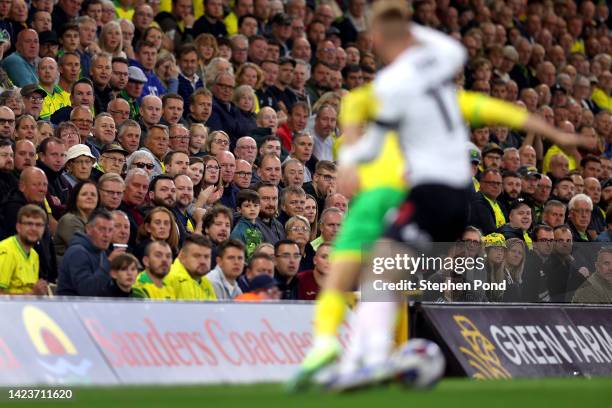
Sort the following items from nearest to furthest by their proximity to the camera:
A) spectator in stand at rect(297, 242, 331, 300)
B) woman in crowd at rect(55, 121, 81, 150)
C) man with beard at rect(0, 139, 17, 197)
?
man with beard at rect(0, 139, 17, 197), spectator in stand at rect(297, 242, 331, 300), woman in crowd at rect(55, 121, 81, 150)

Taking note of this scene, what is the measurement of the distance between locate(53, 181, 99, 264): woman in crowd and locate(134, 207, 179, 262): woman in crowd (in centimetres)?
55

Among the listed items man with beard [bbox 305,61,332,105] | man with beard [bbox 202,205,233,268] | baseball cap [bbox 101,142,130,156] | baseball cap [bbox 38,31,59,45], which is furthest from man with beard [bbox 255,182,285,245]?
man with beard [bbox 305,61,332,105]

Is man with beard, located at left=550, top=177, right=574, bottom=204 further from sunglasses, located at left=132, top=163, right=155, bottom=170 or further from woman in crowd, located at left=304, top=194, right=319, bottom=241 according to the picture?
sunglasses, located at left=132, top=163, right=155, bottom=170

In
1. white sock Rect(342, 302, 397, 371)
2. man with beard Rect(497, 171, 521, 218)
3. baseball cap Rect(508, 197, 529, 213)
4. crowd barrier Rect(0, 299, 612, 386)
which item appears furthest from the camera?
man with beard Rect(497, 171, 521, 218)

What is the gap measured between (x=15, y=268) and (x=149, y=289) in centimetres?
108

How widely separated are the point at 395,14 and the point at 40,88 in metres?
6.92

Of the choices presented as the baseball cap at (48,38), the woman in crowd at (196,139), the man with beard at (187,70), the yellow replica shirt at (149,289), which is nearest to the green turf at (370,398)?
the yellow replica shirt at (149,289)

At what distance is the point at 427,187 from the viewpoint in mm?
6516

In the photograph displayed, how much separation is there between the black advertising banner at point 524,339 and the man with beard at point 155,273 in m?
2.12

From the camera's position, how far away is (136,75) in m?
14.5

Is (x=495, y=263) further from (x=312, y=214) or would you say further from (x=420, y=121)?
(x=420, y=121)

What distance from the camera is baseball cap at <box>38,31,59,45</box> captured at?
14000 mm

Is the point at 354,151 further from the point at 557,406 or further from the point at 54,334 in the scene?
the point at 54,334

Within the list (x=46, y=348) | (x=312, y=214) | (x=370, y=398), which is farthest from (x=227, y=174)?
(x=370, y=398)
